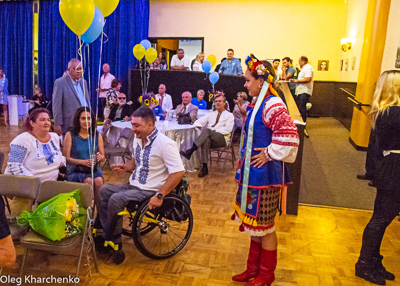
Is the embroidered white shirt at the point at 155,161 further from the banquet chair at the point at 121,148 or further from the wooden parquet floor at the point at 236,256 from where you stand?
the banquet chair at the point at 121,148

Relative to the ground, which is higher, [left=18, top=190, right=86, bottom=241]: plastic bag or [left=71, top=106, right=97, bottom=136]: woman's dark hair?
[left=71, top=106, right=97, bottom=136]: woman's dark hair

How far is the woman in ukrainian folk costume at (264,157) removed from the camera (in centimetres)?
236

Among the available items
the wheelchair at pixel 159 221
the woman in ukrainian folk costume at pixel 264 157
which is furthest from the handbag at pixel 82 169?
the woman in ukrainian folk costume at pixel 264 157

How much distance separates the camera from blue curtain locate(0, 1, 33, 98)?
11984 millimetres

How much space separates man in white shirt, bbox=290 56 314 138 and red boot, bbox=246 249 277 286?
5.87m

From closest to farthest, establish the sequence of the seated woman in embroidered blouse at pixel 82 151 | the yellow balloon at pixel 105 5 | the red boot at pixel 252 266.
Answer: the red boot at pixel 252 266 → the seated woman in embroidered blouse at pixel 82 151 → the yellow balloon at pixel 105 5

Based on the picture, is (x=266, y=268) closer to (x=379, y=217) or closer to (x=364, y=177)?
(x=379, y=217)

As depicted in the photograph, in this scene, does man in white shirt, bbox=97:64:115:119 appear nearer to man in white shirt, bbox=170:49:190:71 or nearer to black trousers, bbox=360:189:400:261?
man in white shirt, bbox=170:49:190:71

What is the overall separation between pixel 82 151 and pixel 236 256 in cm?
166

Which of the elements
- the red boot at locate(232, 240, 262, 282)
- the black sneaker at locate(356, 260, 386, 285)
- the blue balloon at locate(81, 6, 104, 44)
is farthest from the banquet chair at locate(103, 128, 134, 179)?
the black sneaker at locate(356, 260, 386, 285)

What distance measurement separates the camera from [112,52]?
38.1 ft

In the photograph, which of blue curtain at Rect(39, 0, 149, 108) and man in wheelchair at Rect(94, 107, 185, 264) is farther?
blue curtain at Rect(39, 0, 149, 108)

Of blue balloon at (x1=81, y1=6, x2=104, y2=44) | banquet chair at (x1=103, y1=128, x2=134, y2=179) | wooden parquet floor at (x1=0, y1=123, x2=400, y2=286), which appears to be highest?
blue balloon at (x1=81, y1=6, x2=104, y2=44)

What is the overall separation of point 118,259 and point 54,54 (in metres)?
10.3
